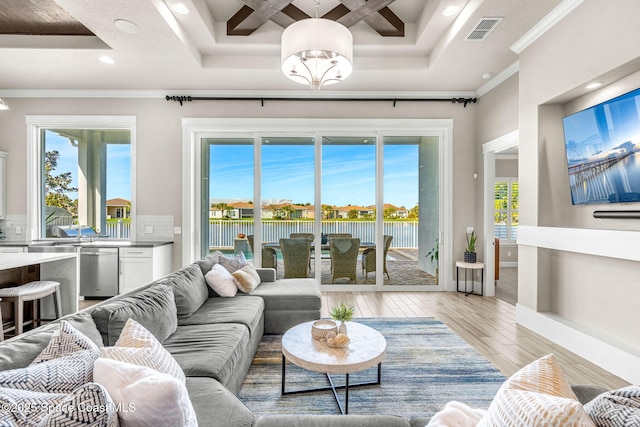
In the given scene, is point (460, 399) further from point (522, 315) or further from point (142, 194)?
point (142, 194)

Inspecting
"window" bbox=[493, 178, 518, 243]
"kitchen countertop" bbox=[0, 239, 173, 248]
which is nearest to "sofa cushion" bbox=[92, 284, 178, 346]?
"kitchen countertop" bbox=[0, 239, 173, 248]

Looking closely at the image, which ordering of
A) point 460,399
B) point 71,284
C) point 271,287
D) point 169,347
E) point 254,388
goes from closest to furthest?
point 169,347
point 460,399
point 254,388
point 71,284
point 271,287

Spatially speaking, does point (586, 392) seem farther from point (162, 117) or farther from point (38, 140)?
point (38, 140)

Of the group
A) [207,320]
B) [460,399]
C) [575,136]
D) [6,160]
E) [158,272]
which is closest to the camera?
[460,399]

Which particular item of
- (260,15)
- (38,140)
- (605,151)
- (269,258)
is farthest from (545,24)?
(38,140)

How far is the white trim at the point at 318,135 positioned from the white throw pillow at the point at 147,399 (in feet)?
14.0

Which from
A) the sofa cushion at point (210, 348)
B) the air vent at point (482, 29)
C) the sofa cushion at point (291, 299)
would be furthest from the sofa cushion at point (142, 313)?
the air vent at point (482, 29)

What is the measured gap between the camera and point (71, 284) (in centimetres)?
332

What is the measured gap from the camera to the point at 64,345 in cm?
108

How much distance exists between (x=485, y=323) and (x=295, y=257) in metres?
2.85

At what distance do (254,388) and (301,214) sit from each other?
3.22m

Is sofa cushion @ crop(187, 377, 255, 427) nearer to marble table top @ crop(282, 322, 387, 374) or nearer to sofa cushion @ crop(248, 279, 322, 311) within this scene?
marble table top @ crop(282, 322, 387, 374)

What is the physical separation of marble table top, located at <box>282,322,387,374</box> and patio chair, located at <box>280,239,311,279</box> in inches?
110

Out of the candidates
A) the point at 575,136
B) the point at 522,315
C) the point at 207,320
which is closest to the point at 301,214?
the point at 207,320
